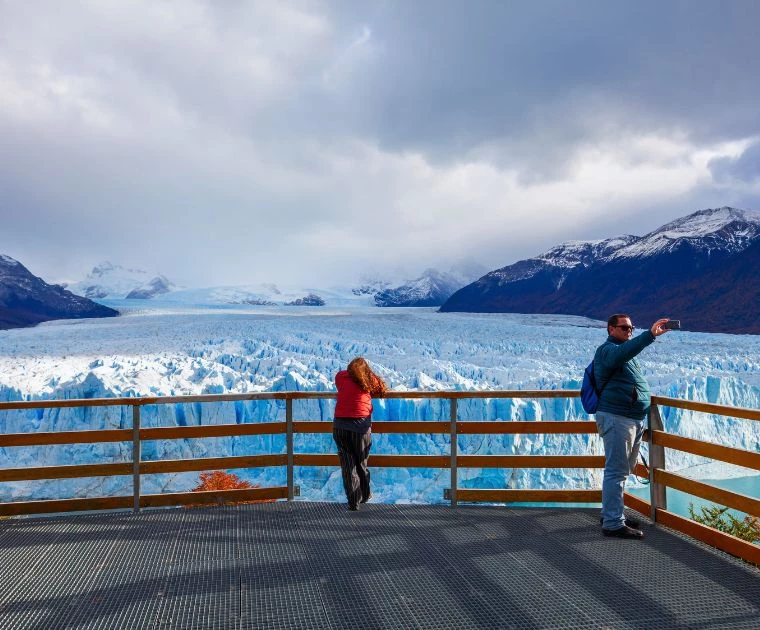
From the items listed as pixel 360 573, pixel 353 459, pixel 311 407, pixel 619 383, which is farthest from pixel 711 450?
pixel 311 407

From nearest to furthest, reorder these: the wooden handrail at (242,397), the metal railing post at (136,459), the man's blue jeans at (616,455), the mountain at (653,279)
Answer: the man's blue jeans at (616,455), the wooden handrail at (242,397), the metal railing post at (136,459), the mountain at (653,279)

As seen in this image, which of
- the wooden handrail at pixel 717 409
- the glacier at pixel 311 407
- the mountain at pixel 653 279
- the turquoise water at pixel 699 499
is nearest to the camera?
the wooden handrail at pixel 717 409

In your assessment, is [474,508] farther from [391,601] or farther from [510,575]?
[391,601]

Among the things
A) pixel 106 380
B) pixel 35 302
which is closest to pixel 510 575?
pixel 106 380

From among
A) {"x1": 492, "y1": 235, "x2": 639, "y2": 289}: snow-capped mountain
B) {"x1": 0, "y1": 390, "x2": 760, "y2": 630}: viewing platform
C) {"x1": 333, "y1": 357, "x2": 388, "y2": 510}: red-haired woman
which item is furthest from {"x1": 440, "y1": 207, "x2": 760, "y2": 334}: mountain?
{"x1": 333, "y1": 357, "x2": 388, "y2": 510}: red-haired woman

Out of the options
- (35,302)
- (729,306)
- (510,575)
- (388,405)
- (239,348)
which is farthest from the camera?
(35,302)

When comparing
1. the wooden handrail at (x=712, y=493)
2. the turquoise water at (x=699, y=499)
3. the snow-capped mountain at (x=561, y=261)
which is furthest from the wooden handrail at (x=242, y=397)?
the snow-capped mountain at (x=561, y=261)

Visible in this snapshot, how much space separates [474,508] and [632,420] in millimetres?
1607

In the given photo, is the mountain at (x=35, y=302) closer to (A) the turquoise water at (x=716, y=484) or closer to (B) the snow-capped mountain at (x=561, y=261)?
(A) the turquoise water at (x=716, y=484)

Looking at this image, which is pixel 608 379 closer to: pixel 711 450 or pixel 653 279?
pixel 711 450

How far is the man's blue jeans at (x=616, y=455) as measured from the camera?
4160 mm

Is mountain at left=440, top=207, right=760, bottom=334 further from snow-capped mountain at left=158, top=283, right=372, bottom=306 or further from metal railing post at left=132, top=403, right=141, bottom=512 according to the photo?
metal railing post at left=132, top=403, right=141, bottom=512

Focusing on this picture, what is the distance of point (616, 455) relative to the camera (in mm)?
4207

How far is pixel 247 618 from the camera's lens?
3072mm
